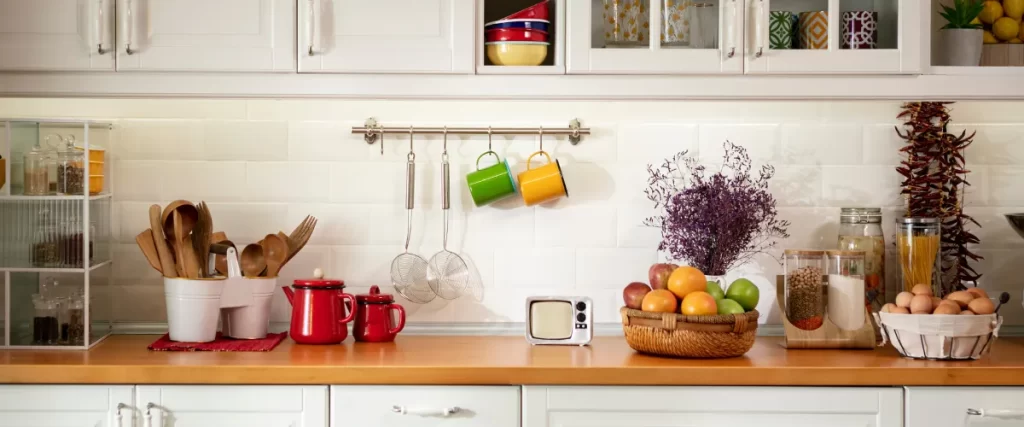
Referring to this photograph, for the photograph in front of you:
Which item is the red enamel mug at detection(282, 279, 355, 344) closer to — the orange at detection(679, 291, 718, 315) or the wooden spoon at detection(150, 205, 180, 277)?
the wooden spoon at detection(150, 205, 180, 277)

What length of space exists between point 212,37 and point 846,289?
5.62 feet

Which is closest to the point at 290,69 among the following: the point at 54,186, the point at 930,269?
the point at 54,186

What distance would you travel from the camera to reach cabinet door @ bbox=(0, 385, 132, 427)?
7.16ft

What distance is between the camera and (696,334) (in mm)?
2270

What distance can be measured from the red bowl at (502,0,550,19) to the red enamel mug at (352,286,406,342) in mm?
804

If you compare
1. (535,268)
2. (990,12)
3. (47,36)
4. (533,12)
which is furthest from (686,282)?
(47,36)

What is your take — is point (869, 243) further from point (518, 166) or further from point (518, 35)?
point (518, 35)

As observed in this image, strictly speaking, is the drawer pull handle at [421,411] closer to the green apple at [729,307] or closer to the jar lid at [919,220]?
the green apple at [729,307]

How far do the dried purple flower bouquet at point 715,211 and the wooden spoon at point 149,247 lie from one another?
1336 millimetres

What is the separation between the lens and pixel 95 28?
234cm

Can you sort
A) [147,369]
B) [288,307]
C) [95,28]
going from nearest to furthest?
[147,369]
[95,28]
[288,307]

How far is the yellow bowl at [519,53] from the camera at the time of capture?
7.83 ft

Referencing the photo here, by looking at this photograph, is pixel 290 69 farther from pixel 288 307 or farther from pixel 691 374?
pixel 691 374

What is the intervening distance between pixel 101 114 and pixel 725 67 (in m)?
1.73
